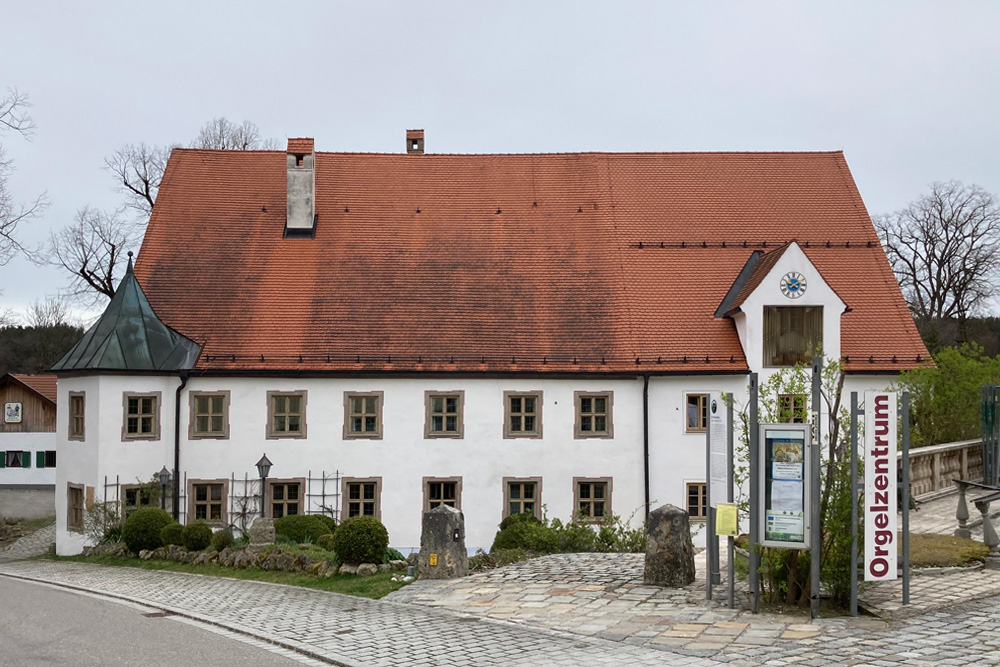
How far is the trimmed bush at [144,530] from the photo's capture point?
899 inches

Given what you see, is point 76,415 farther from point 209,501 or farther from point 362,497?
point 362,497

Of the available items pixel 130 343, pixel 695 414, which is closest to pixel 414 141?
pixel 130 343

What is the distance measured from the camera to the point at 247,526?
25.6 meters

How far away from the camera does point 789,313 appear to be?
2641 cm

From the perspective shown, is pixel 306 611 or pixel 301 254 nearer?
pixel 306 611

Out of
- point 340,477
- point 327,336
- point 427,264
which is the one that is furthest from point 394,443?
point 427,264

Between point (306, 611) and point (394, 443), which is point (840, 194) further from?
point (306, 611)

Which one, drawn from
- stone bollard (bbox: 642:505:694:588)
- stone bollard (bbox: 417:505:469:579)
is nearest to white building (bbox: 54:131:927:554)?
stone bollard (bbox: 417:505:469:579)

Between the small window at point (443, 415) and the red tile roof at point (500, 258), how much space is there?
77 centimetres

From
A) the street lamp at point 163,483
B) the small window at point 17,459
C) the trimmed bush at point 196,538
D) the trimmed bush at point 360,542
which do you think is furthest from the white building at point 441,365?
the small window at point 17,459

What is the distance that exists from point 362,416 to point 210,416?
3.85 metres

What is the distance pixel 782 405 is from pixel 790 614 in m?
2.67

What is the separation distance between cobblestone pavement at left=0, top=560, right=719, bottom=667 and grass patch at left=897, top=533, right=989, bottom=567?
574cm

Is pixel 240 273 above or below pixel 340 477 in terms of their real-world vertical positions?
A: above
